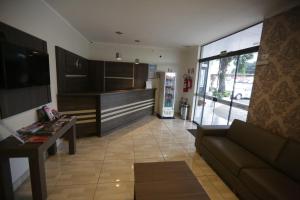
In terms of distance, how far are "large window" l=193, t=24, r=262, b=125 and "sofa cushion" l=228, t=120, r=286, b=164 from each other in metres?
0.83

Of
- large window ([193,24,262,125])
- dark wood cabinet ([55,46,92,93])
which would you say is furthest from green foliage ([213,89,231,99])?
dark wood cabinet ([55,46,92,93])

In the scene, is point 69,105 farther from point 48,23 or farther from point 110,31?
point 110,31

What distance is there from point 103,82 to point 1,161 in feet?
13.3

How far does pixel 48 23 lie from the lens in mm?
2711

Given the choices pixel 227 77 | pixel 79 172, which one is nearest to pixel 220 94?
pixel 227 77

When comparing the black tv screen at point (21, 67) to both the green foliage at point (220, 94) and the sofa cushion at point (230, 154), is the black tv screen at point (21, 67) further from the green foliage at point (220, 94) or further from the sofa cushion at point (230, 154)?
the green foliage at point (220, 94)

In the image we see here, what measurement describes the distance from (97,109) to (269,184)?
340 centimetres

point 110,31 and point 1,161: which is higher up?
point 110,31

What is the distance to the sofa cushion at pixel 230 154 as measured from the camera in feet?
6.90

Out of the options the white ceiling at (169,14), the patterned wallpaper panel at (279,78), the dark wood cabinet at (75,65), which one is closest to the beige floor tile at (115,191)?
the patterned wallpaper panel at (279,78)

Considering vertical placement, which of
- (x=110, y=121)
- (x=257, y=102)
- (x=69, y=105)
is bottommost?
(x=110, y=121)

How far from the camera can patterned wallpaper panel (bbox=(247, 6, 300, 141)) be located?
7.20 feet

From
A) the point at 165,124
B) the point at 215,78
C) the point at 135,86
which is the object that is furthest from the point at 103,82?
the point at 215,78

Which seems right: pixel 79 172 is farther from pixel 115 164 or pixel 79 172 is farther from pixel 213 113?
pixel 213 113
